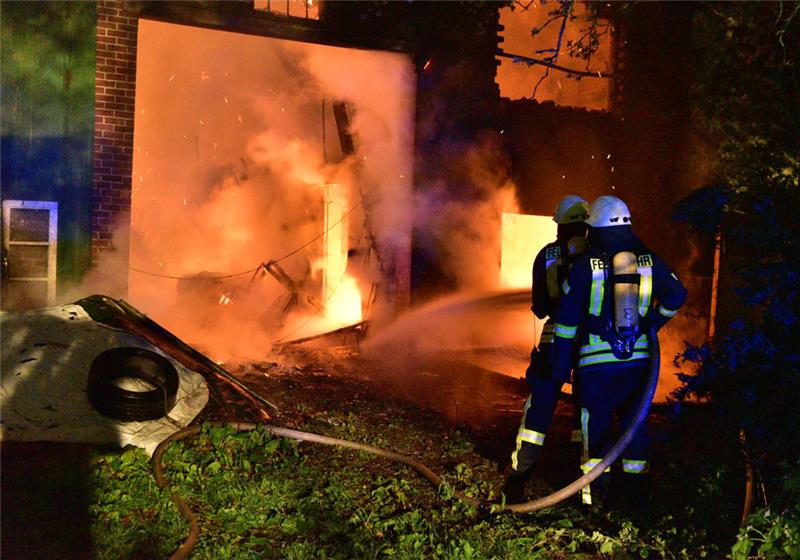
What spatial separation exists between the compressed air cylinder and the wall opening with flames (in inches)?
320

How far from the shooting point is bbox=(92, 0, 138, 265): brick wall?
9.84 meters

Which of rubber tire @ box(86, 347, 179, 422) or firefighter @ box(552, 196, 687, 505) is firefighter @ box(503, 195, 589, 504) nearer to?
firefighter @ box(552, 196, 687, 505)

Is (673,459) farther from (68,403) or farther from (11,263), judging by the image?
(11,263)

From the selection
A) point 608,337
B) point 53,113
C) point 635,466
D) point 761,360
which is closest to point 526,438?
point 635,466

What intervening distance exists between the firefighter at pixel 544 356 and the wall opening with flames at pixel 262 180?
24.6 feet

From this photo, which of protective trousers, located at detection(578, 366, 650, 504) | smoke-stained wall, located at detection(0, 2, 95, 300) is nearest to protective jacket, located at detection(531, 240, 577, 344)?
protective trousers, located at detection(578, 366, 650, 504)

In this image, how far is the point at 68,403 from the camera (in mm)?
5637

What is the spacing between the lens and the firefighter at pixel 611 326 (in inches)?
186

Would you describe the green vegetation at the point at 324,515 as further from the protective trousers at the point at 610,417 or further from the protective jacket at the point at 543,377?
the protective jacket at the point at 543,377

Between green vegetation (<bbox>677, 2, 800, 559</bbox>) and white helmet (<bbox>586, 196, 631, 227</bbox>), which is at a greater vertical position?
white helmet (<bbox>586, 196, 631, 227</bbox>)

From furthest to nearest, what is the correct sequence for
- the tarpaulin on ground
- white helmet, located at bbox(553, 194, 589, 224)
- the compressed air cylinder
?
the tarpaulin on ground, white helmet, located at bbox(553, 194, 589, 224), the compressed air cylinder

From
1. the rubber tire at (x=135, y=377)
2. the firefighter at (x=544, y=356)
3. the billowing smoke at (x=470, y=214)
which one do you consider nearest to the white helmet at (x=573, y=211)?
the firefighter at (x=544, y=356)

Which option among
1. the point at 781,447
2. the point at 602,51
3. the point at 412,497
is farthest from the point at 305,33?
the point at 781,447

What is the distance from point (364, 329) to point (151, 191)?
4544 millimetres
